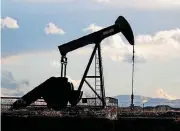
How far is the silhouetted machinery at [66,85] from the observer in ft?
108

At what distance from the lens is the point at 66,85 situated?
3275 cm

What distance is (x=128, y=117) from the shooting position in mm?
28500

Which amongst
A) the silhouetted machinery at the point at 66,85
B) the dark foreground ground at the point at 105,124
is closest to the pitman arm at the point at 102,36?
the silhouetted machinery at the point at 66,85

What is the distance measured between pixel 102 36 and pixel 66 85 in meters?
4.34

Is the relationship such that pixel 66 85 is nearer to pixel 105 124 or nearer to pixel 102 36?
pixel 102 36

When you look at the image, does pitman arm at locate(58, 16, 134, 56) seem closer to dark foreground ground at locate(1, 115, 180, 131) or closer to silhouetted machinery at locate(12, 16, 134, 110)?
silhouetted machinery at locate(12, 16, 134, 110)

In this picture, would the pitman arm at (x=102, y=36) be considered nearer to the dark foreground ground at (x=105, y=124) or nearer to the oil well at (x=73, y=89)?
the oil well at (x=73, y=89)

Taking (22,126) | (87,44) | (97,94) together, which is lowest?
(22,126)

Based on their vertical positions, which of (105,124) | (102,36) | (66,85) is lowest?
(105,124)

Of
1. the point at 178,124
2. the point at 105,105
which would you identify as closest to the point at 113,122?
the point at 178,124

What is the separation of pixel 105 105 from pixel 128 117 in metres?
4.93

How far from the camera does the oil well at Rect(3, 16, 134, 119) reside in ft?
108

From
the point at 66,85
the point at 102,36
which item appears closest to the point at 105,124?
the point at 66,85

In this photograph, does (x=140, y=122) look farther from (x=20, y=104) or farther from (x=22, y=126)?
(x=20, y=104)
